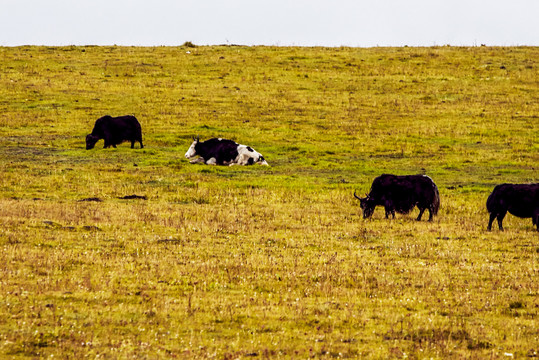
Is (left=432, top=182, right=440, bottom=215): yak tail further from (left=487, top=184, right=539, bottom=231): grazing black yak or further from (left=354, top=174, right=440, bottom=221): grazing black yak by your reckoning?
(left=487, top=184, right=539, bottom=231): grazing black yak

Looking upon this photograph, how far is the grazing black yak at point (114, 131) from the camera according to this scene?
38094 millimetres

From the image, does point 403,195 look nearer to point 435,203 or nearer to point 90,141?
point 435,203

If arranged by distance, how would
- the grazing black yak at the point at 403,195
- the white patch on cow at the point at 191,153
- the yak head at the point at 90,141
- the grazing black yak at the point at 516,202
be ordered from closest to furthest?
the grazing black yak at the point at 516,202 → the grazing black yak at the point at 403,195 → the white patch on cow at the point at 191,153 → the yak head at the point at 90,141

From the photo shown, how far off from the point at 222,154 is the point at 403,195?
14.0m

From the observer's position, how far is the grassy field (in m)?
10.9

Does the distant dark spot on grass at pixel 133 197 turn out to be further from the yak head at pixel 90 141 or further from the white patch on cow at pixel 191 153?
the yak head at pixel 90 141

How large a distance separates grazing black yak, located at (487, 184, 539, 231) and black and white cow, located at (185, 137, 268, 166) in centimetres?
1558

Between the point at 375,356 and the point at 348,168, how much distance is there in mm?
24786

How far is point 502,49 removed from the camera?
229ft

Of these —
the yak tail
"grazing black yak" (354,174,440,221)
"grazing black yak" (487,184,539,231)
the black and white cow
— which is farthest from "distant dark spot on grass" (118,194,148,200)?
"grazing black yak" (487,184,539,231)

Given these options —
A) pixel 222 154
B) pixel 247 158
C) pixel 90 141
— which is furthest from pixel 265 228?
pixel 90 141

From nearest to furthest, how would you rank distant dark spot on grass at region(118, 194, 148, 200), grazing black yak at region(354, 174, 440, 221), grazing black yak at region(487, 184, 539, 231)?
1. grazing black yak at region(487, 184, 539, 231)
2. grazing black yak at region(354, 174, 440, 221)
3. distant dark spot on grass at region(118, 194, 148, 200)

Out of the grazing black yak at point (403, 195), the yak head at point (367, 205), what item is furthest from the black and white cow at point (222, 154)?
the yak head at point (367, 205)

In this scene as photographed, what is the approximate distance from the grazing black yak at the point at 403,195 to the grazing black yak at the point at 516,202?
7.13ft
